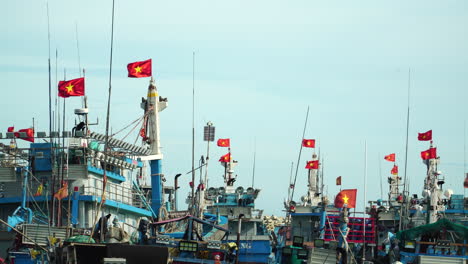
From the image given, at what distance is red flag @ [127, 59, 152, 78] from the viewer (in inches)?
1794

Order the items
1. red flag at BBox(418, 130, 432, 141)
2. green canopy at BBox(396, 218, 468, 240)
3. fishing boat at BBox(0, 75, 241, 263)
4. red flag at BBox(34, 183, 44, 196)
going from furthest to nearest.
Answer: red flag at BBox(418, 130, 432, 141)
red flag at BBox(34, 183, 44, 196)
green canopy at BBox(396, 218, 468, 240)
fishing boat at BBox(0, 75, 241, 263)

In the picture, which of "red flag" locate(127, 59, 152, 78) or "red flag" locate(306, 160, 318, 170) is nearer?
"red flag" locate(127, 59, 152, 78)

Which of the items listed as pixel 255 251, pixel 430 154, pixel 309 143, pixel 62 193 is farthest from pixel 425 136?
pixel 62 193

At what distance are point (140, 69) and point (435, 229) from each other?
18.3 metres

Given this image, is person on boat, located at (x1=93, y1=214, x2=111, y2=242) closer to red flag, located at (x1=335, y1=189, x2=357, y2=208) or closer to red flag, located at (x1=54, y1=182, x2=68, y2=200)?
red flag, located at (x1=54, y1=182, x2=68, y2=200)

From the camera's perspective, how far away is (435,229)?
33.4 m

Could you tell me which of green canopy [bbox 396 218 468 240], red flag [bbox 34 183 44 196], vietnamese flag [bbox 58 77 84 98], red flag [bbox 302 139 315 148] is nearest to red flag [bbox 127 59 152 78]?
vietnamese flag [bbox 58 77 84 98]

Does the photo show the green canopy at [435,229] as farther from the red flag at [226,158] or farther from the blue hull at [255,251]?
the red flag at [226,158]

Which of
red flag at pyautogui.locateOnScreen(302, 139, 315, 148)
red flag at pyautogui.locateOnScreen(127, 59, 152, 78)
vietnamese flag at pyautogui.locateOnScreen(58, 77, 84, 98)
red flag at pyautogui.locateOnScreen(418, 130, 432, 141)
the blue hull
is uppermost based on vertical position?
red flag at pyautogui.locateOnScreen(127, 59, 152, 78)

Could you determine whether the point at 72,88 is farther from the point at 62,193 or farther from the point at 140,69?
the point at 62,193

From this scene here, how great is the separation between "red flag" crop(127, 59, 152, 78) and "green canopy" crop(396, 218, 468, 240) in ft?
55.6

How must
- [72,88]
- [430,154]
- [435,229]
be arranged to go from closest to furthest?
[435,229] < [72,88] < [430,154]

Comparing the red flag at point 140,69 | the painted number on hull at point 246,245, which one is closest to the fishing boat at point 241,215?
the painted number on hull at point 246,245

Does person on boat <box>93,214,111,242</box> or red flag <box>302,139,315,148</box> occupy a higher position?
red flag <box>302,139,315,148</box>
